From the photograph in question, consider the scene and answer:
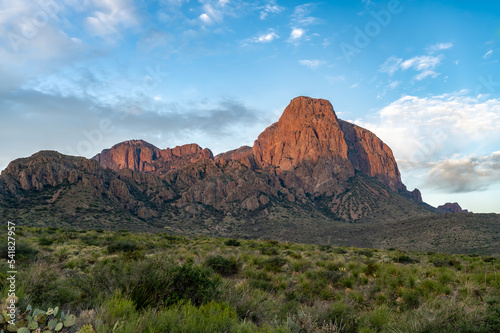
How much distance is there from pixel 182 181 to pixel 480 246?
144 m

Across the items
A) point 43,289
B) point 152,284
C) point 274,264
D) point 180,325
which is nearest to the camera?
point 180,325

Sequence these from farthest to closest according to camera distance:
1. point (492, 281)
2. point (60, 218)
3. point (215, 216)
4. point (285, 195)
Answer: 1. point (285, 195)
2. point (215, 216)
3. point (60, 218)
4. point (492, 281)

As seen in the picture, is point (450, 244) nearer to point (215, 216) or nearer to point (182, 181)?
point (215, 216)

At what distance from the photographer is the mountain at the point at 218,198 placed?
85750mm

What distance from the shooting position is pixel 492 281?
9.80m

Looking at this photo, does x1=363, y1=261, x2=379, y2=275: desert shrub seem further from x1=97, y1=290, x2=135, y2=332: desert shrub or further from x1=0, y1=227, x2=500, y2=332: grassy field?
x1=97, y1=290, x2=135, y2=332: desert shrub

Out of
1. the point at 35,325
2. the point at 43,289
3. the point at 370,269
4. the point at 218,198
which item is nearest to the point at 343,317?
the point at 35,325

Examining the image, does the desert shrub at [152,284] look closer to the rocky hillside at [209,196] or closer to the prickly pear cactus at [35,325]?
the prickly pear cactus at [35,325]

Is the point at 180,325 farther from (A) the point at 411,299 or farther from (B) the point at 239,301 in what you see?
(A) the point at 411,299

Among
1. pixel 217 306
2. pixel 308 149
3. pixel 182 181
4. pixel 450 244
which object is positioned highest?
pixel 308 149

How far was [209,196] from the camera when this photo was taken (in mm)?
149500

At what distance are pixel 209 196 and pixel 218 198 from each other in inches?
220

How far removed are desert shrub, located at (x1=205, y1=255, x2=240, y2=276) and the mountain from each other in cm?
7004

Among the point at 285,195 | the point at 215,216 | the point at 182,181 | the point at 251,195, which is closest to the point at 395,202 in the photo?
the point at 285,195
